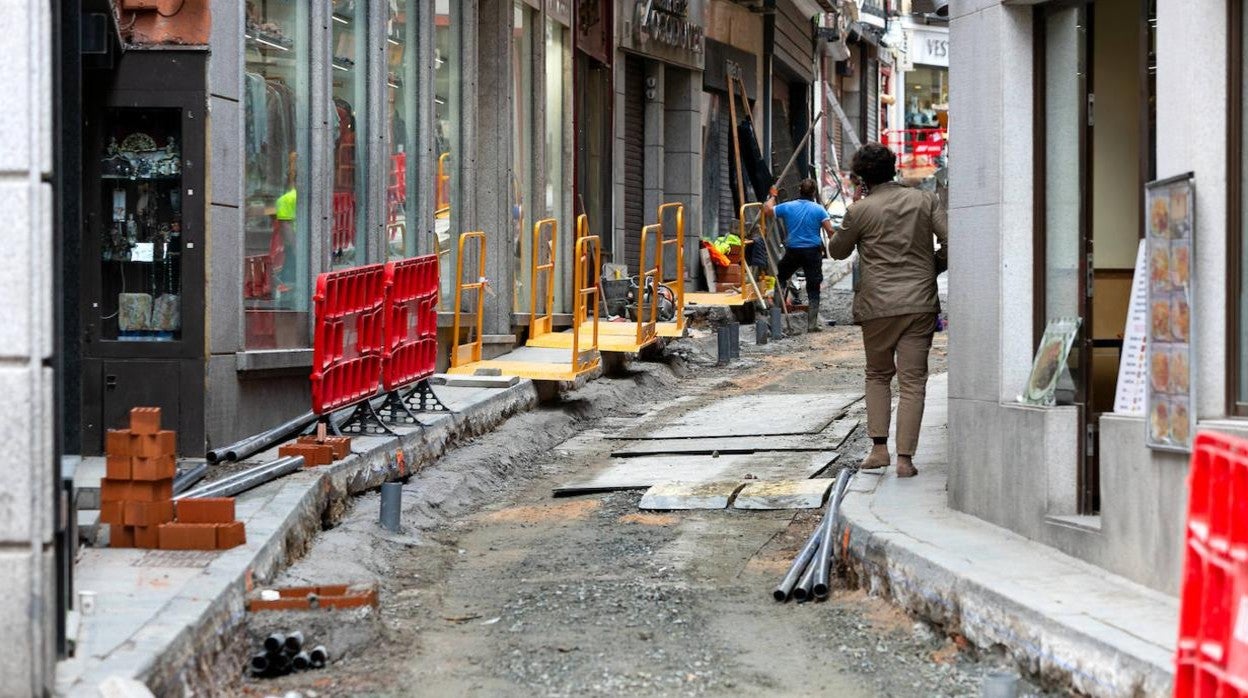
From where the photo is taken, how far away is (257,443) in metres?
10.7

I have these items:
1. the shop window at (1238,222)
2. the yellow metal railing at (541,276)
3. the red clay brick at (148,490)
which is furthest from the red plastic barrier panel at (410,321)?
the shop window at (1238,222)

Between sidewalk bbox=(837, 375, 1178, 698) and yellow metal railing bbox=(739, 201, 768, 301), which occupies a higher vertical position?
yellow metal railing bbox=(739, 201, 768, 301)

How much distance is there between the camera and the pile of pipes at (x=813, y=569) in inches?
337

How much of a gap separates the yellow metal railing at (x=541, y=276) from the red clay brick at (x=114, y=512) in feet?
30.5

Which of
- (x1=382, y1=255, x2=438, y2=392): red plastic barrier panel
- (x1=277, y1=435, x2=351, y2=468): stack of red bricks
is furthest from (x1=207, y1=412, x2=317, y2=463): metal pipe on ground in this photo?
(x1=382, y1=255, x2=438, y2=392): red plastic barrier panel

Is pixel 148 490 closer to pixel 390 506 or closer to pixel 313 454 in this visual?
pixel 390 506

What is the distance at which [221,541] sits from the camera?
26.5ft

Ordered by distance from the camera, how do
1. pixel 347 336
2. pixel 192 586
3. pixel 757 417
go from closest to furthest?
1. pixel 192 586
2. pixel 347 336
3. pixel 757 417

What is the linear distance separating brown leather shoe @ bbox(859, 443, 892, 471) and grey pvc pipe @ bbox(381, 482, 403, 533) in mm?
2850

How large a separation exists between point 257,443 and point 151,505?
2.57m

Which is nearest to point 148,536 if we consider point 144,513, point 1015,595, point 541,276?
point 144,513

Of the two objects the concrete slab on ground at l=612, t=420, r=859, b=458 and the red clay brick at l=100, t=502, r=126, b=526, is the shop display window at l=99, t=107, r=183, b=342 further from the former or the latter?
the concrete slab on ground at l=612, t=420, r=859, b=458

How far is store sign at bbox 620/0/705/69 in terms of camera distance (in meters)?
24.9

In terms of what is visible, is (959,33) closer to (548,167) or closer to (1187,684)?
(1187,684)
